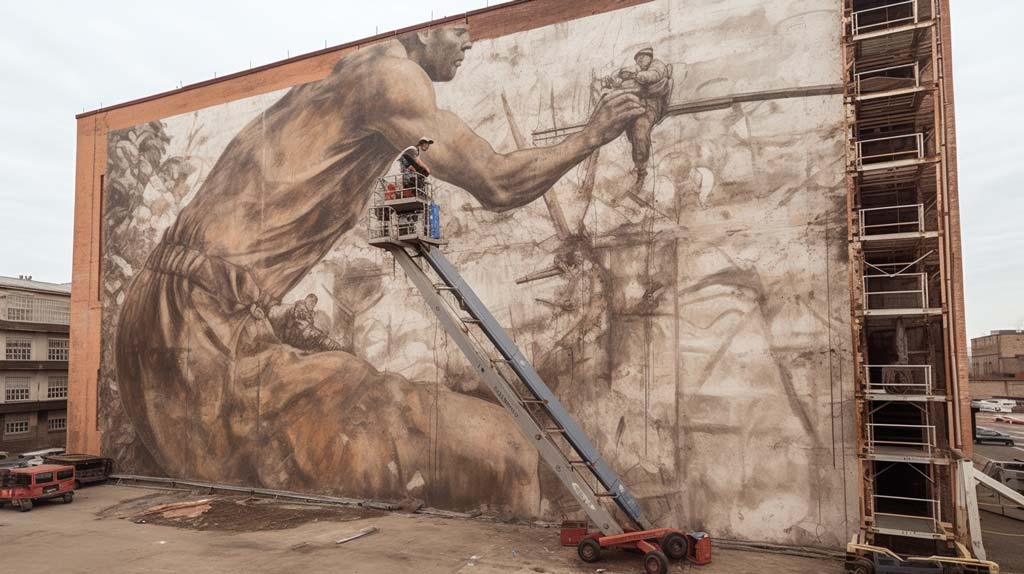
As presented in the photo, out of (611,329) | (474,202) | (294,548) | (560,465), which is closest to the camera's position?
(560,465)

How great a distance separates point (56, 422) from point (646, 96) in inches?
1609

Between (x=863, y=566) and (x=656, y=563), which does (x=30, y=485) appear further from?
(x=863, y=566)

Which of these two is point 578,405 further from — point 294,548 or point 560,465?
point 294,548

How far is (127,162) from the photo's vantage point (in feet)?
96.0

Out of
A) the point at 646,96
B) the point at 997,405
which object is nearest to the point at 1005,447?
the point at 997,405

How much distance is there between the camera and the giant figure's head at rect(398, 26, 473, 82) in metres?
22.0

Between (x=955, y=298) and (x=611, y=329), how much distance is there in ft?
29.2

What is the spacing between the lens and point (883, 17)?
17.9 meters

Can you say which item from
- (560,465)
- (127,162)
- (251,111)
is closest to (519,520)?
(560,465)

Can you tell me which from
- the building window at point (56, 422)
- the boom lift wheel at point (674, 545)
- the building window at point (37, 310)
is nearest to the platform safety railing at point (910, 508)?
the boom lift wheel at point (674, 545)

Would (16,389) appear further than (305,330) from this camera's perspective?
Yes

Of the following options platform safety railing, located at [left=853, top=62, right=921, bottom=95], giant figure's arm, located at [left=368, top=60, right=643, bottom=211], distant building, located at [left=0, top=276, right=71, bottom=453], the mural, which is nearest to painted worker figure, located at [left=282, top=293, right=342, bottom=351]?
the mural

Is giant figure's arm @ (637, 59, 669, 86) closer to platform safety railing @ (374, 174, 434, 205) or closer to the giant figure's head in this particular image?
the giant figure's head

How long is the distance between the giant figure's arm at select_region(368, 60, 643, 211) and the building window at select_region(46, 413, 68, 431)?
3139 cm
